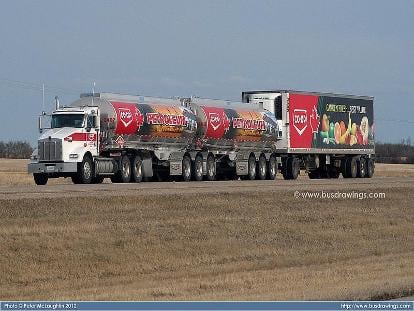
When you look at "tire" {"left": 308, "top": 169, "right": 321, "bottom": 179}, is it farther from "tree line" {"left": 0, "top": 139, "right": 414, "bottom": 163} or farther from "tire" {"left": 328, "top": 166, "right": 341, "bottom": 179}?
"tree line" {"left": 0, "top": 139, "right": 414, "bottom": 163}

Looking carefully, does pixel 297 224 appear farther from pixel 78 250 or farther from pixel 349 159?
pixel 349 159

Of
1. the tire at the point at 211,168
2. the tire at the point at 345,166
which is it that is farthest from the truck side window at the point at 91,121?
the tire at the point at 345,166

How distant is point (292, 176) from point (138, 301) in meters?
36.8

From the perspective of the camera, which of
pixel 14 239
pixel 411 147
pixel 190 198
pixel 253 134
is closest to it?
pixel 14 239

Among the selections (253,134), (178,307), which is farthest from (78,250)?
(253,134)

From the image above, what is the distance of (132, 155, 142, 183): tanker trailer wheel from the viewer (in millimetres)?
45000

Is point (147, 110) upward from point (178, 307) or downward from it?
upward

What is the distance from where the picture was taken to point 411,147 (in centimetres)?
15750

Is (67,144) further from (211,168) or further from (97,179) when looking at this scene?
(211,168)

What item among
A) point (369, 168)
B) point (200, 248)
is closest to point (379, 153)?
point (369, 168)

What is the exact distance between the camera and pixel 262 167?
53688mm

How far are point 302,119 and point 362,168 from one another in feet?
23.0

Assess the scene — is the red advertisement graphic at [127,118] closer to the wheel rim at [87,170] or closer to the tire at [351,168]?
the wheel rim at [87,170]

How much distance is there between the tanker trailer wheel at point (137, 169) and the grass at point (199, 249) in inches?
284
